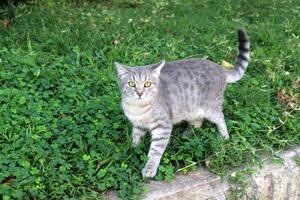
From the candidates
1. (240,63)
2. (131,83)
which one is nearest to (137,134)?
(131,83)

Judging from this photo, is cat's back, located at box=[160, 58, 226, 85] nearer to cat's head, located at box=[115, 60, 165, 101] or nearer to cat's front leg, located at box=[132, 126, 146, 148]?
cat's head, located at box=[115, 60, 165, 101]

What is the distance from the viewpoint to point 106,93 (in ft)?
15.7

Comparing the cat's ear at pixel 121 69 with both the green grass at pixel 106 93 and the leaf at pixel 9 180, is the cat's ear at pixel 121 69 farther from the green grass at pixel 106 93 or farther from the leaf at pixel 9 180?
the leaf at pixel 9 180

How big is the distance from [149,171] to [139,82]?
2.24 ft

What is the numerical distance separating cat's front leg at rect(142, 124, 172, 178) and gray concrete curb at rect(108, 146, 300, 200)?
0.10 meters

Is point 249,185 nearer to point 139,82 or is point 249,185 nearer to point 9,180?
point 139,82

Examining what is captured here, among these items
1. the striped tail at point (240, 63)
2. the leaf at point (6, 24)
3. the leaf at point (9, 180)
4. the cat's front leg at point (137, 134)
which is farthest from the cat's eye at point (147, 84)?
the leaf at point (6, 24)

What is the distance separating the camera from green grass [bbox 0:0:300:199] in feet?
11.8

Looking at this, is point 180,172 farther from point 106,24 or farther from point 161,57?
point 106,24

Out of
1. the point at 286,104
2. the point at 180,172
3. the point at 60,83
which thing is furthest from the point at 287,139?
the point at 60,83

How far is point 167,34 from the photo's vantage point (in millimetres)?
6258

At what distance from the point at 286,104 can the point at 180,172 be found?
5.41 feet

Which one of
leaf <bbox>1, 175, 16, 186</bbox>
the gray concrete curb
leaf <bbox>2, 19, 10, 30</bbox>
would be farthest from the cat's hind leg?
leaf <bbox>2, 19, 10, 30</bbox>

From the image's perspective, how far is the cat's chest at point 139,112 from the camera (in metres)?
3.82
